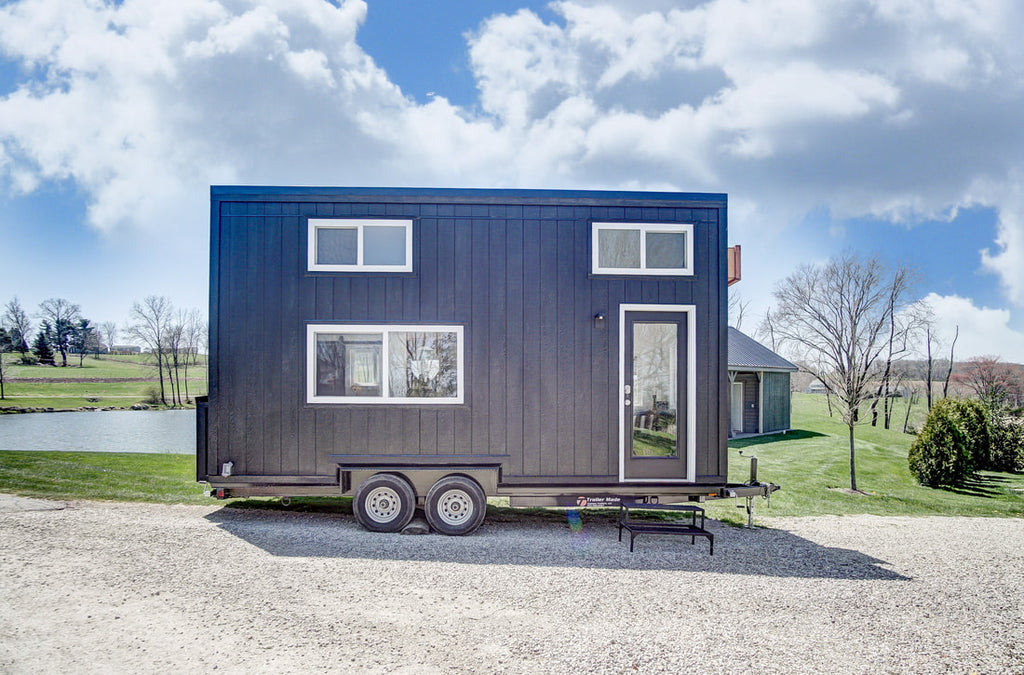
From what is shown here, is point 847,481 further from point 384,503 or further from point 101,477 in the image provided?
point 101,477

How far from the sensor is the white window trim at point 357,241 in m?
5.75

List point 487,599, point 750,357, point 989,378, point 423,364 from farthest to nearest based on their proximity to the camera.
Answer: point 989,378 < point 750,357 < point 423,364 < point 487,599

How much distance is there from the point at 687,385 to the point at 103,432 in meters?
21.3

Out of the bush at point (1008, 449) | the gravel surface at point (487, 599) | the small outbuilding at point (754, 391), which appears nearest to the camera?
the gravel surface at point (487, 599)

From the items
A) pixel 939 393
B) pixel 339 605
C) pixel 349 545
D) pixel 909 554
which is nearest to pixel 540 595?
pixel 339 605

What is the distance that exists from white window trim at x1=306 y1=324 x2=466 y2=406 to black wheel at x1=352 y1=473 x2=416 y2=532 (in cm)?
82

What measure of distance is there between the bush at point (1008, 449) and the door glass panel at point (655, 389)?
12753mm

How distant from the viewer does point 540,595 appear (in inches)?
158

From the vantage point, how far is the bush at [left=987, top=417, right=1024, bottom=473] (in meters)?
13.2

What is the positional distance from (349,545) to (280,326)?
7.97 ft

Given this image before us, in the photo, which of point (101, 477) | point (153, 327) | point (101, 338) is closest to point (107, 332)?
point (101, 338)

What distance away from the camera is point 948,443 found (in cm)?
1035

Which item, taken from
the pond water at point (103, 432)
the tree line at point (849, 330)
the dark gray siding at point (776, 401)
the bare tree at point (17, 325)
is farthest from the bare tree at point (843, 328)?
the bare tree at point (17, 325)

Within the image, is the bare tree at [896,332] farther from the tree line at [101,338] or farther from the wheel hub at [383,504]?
the tree line at [101,338]
